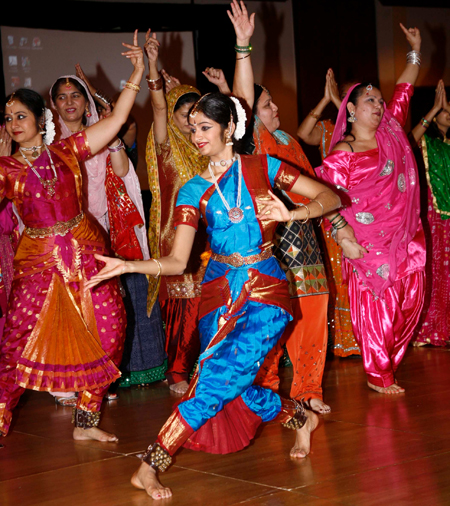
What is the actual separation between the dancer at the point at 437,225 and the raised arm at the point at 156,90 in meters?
1.97

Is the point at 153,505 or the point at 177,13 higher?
the point at 177,13

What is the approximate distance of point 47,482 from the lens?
2.60 m

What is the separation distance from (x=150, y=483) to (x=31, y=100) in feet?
5.68

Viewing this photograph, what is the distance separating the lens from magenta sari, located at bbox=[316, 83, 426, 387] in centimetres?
373

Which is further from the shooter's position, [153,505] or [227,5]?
[227,5]

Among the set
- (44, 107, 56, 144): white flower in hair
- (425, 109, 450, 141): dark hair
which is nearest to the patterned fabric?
(44, 107, 56, 144): white flower in hair

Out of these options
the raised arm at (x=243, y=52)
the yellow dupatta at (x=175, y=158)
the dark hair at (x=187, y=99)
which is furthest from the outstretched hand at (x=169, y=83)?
the raised arm at (x=243, y=52)

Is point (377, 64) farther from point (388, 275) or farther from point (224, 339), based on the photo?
point (224, 339)

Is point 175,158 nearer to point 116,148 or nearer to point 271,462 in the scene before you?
point 116,148

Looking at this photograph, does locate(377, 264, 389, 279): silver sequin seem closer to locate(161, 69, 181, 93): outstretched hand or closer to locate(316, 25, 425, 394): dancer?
locate(316, 25, 425, 394): dancer

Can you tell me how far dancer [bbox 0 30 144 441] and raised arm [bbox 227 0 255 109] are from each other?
45 centimetres

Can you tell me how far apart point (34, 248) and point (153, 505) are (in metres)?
1.29

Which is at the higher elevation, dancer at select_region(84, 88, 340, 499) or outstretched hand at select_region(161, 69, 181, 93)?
outstretched hand at select_region(161, 69, 181, 93)

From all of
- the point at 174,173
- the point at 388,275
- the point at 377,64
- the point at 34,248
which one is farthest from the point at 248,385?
the point at 377,64
